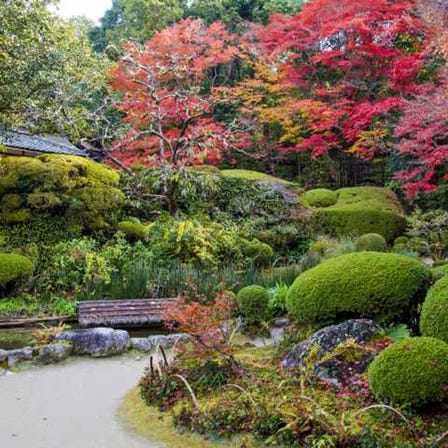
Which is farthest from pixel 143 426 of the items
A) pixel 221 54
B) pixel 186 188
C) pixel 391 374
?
pixel 221 54

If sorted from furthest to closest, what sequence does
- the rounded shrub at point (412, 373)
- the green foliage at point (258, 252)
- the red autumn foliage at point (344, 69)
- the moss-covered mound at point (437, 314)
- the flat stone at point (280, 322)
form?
the red autumn foliage at point (344, 69) < the green foliage at point (258, 252) < the flat stone at point (280, 322) < the moss-covered mound at point (437, 314) < the rounded shrub at point (412, 373)

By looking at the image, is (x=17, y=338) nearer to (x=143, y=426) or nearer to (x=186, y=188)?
(x=143, y=426)

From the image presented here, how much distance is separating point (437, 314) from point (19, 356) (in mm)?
4474

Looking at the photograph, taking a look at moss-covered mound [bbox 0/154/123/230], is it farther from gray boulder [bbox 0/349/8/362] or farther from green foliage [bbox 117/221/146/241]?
gray boulder [bbox 0/349/8/362]

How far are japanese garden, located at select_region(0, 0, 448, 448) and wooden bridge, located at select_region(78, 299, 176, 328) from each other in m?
0.03

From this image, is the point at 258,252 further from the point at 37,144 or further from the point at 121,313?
the point at 37,144

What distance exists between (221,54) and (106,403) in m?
13.2

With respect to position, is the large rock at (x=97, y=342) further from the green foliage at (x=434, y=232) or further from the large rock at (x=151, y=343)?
the green foliage at (x=434, y=232)

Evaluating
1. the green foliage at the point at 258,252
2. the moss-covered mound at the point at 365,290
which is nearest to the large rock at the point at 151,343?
the moss-covered mound at the point at 365,290

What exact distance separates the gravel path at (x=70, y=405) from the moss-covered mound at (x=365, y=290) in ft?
6.75

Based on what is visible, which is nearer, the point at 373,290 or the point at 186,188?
the point at 373,290

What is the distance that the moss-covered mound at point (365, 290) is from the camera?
523 cm

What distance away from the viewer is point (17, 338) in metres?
6.92

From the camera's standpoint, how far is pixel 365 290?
5262 millimetres
